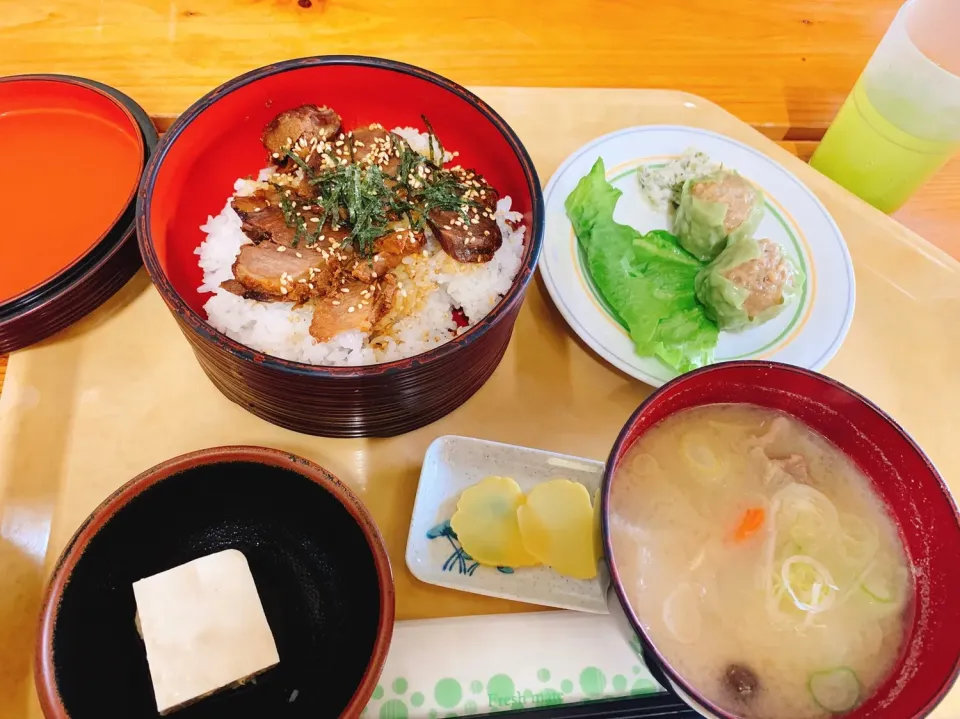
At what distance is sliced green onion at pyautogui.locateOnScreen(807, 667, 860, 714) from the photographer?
95cm

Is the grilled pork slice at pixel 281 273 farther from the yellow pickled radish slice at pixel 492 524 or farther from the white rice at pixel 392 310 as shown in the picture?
the yellow pickled radish slice at pixel 492 524

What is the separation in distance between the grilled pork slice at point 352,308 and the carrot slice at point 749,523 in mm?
881

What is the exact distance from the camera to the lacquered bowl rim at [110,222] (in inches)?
53.9

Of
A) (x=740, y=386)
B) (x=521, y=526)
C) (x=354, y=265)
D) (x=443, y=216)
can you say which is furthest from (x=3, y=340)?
(x=740, y=386)

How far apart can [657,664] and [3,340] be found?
1.49m

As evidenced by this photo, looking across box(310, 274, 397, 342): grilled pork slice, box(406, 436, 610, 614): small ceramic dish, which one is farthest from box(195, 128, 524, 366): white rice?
box(406, 436, 610, 614): small ceramic dish

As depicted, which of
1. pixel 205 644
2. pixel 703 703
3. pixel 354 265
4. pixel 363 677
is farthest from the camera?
pixel 354 265

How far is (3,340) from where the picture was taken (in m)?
1.40

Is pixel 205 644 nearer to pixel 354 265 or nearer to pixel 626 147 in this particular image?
pixel 354 265

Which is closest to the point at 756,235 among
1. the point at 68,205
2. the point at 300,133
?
the point at 300,133

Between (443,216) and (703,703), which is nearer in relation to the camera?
(703,703)

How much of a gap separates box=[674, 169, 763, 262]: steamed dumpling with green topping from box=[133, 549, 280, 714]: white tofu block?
1400 mm

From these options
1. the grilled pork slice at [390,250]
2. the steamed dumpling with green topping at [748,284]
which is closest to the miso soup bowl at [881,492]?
the steamed dumpling with green topping at [748,284]

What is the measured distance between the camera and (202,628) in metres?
1.16
